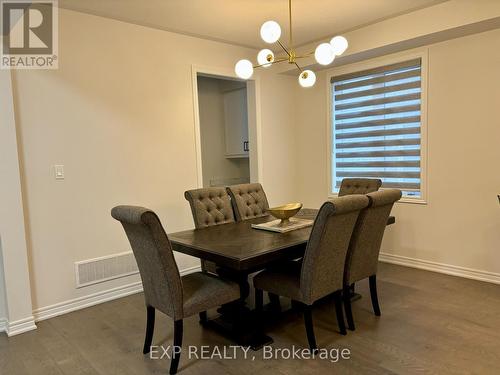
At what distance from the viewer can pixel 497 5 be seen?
306 cm

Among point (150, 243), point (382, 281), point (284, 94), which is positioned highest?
point (284, 94)

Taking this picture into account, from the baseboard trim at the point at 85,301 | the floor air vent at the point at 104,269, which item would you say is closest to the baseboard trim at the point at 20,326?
the baseboard trim at the point at 85,301

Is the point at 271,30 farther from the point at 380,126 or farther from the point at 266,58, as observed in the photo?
the point at 380,126

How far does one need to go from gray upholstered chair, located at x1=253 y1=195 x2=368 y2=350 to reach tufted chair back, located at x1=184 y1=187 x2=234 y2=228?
0.82 metres

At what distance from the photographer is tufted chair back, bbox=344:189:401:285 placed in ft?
8.33

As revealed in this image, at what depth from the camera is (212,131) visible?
18.5 feet

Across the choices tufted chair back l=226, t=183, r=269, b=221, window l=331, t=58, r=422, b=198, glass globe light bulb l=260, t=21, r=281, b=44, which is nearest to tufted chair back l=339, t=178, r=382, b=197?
window l=331, t=58, r=422, b=198

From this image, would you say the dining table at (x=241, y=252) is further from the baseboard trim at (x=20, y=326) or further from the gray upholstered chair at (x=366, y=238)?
the baseboard trim at (x=20, y=326)

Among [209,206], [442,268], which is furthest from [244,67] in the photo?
[442,268]

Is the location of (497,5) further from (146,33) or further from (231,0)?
(146,33)

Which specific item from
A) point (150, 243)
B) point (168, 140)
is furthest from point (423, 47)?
point (150, 243)

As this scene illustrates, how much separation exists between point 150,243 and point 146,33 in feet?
8.11

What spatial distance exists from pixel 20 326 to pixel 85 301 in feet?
Answer: 1.83

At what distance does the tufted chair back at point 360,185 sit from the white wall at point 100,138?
1.67 metres
